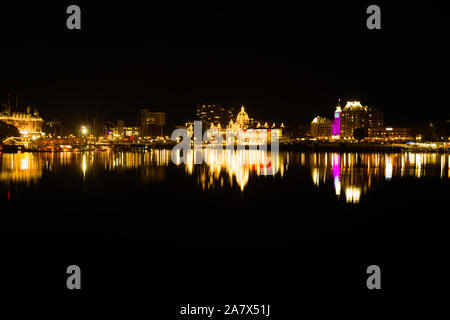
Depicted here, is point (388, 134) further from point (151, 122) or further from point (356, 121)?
point (151, 122)

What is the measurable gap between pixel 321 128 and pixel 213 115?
54.4 meters

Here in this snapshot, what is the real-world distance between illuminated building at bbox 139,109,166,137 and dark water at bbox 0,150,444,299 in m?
A: 94.2

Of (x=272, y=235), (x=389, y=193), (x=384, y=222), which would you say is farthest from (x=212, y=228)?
(x=389, y=193)

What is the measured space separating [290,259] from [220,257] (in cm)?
112

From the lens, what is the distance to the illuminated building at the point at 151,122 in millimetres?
107250

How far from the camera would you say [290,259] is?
21.9 ft

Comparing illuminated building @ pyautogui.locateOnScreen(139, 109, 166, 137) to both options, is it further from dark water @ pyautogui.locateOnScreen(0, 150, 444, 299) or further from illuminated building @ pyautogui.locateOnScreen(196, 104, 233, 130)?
dark water @ pyautogui.locateOnScreen(0, 150, 444, 299)

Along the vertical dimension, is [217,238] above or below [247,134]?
below

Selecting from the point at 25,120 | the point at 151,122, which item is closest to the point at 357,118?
the point at 151,122

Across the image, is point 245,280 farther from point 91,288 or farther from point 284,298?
point 91,288

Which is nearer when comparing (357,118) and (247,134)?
(357,118)

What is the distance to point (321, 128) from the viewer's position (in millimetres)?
119125

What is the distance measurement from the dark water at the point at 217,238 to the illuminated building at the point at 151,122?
9423 centimetres


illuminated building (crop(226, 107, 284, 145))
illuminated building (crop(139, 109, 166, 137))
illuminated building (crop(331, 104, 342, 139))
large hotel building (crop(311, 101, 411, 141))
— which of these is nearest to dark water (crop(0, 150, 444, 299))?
illuminated building (crop(226, 107, 284, 145))
